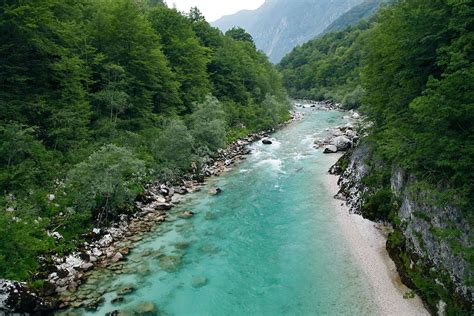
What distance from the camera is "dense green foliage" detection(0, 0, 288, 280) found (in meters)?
18.2

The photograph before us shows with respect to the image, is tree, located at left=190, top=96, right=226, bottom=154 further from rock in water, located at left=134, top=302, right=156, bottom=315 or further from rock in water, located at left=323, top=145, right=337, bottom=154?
rock in water, located at left=134, top=302, right=156, bottom=315

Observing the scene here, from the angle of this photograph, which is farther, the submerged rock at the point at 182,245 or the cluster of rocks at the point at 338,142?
the cluster of rocks at the point at 338,142

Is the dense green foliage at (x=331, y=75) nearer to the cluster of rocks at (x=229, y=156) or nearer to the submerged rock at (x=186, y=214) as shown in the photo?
the cluster of rocks at (x=229, y=156)

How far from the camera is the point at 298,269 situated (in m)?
16.2

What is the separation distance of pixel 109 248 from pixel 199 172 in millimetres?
13692

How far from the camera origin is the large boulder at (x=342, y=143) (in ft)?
123

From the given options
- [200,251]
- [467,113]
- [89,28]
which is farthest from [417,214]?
[89,28]

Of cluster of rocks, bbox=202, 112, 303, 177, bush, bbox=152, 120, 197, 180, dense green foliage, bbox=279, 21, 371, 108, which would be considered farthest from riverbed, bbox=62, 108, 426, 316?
dense green foliage, bbox=279, 21, 371, 108

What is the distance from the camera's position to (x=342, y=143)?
124ft

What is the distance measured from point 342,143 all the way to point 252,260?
24.3 m

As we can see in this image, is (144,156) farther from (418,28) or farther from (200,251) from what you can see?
(418,28)

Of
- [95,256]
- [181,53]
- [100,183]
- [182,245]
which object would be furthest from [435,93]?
[181,53]

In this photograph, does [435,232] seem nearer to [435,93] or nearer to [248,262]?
[435,93]

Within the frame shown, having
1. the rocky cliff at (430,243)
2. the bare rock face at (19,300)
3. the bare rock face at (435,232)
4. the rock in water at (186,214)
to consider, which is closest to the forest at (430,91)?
the bare rock face at (435,232)
